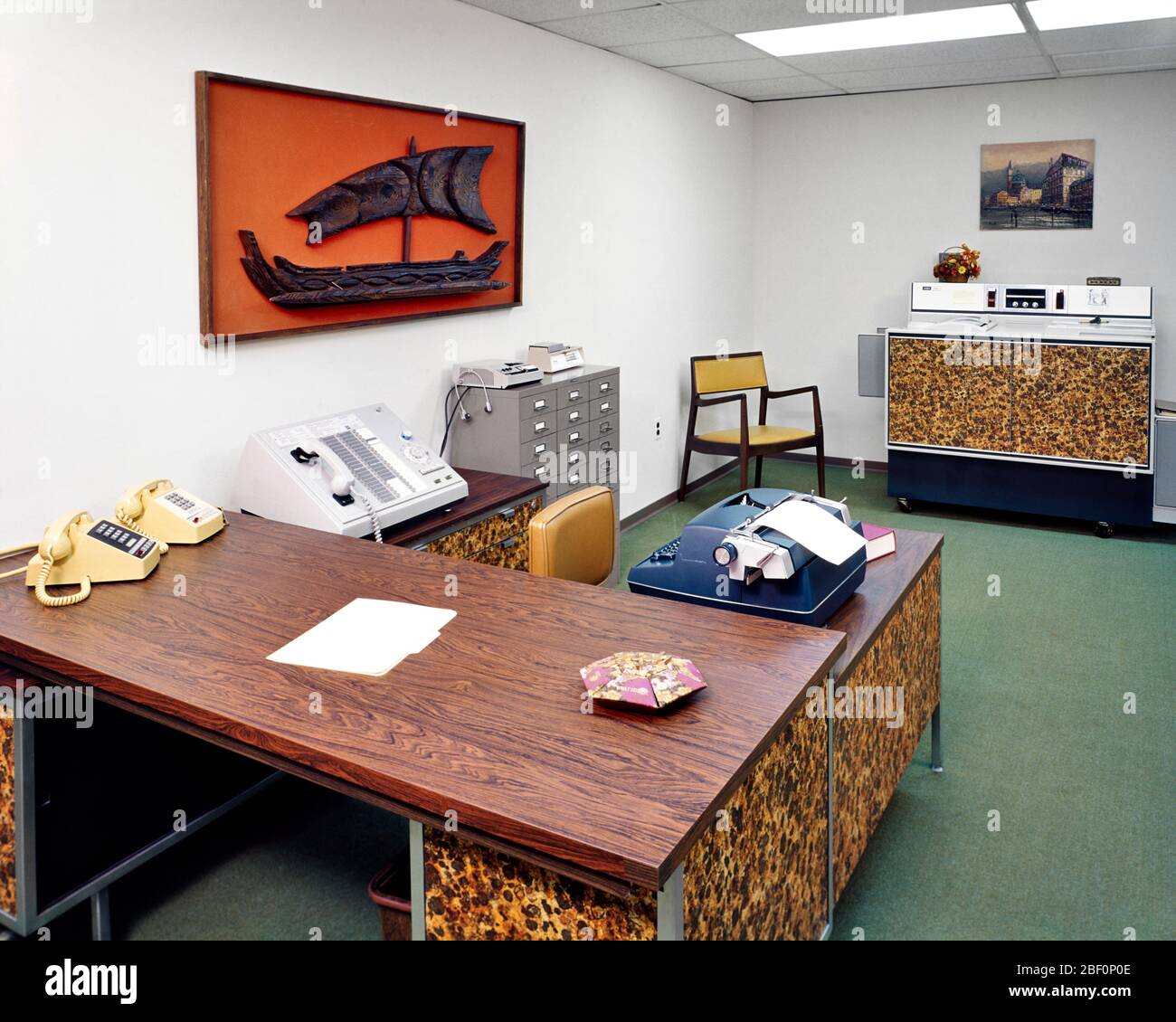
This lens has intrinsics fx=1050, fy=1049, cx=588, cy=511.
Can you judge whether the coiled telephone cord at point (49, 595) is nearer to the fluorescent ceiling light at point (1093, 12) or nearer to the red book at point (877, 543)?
the red book at point (877, 543)

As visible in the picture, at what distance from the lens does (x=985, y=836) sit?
3.04 meters

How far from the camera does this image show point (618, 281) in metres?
5.85

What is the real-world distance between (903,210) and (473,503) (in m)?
4.68

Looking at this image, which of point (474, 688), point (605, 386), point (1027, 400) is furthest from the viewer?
point (1027, 400)

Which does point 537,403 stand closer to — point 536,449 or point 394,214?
point 536,449

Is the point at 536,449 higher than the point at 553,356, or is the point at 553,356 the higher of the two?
the point at 553,356

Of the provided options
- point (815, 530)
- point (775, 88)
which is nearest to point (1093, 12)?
point (775, 88)

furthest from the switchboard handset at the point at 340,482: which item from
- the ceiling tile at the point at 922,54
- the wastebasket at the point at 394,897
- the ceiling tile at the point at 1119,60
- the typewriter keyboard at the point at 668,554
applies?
the ceiling tile at the point at 1119,60

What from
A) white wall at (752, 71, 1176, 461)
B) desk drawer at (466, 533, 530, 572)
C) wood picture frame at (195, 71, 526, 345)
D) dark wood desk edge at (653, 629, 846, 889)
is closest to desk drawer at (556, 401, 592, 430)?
wood picture frame at (195, 71, 526, 345)

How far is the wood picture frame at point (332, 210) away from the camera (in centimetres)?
338

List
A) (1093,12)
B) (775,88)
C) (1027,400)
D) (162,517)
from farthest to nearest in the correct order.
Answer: (775,88) → (1027,400) → (1093,12) → (162,517)

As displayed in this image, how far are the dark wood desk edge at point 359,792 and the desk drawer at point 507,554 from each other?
176 cm

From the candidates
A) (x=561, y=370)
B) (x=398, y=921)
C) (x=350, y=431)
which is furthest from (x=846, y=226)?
(x=398, y=921)

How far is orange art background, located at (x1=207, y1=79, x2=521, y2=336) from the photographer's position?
339 cm
